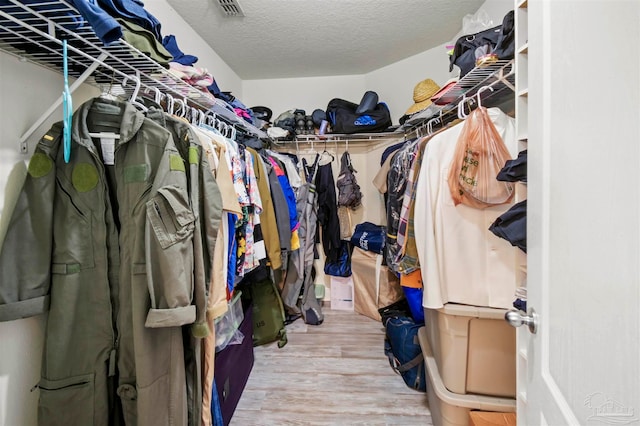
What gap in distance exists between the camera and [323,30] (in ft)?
6.80

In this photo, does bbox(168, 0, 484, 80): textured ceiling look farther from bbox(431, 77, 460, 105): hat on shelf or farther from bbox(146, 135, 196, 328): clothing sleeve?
bbox(146, 135, 196, 328): clothing sleeve

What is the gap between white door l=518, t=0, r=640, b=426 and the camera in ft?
1.23

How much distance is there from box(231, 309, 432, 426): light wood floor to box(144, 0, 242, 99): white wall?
7.64ft

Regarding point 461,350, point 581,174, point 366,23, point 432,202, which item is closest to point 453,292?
point 461,350

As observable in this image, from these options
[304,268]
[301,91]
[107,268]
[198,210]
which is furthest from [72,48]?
[301,91]

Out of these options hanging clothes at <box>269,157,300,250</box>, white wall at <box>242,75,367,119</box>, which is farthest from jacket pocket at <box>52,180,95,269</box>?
white wall at <box>242,75,367,119</box>

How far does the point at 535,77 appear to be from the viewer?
65 centimetres

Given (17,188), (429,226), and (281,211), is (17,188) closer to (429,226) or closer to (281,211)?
(281,211)

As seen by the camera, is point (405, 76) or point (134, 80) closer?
point (134, 80)

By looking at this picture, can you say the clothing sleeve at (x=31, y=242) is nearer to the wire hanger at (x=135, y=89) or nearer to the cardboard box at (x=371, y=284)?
the wire hanger at (x=135, y=89)

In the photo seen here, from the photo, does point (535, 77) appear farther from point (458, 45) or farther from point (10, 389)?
point (10, 389)

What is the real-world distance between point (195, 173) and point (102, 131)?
14.1 inches

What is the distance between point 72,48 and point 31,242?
58 cm

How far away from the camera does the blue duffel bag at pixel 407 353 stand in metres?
1.69
